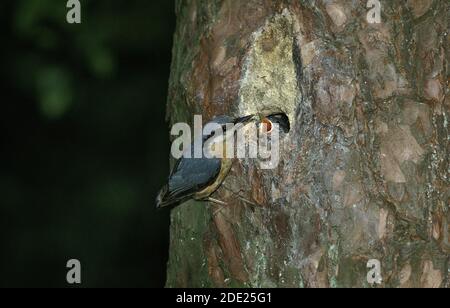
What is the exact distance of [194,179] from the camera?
141 inches

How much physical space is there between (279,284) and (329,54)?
0.95 metres

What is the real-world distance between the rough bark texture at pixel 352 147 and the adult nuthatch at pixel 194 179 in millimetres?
289

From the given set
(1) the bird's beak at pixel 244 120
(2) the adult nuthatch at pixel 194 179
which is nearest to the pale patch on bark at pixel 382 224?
(1) the bird's beak at pixel 244 120

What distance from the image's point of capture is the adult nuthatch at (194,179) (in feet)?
11.7

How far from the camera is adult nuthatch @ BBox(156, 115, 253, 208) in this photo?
3557 mm

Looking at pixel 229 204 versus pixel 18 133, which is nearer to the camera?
pixel 229 204

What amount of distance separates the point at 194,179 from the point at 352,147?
32.6 inches

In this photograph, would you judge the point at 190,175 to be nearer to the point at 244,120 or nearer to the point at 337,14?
the point at 244,120

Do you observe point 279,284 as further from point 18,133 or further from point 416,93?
point 18,133

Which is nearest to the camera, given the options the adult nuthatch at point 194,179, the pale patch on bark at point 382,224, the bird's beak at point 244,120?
the pale patch on bark at point 382,224

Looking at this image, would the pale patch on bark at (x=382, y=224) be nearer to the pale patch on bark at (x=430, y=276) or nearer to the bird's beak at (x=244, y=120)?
the pale patch on bark at (x=430, y=276)

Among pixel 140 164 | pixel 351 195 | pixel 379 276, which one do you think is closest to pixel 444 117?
pixel 351 195

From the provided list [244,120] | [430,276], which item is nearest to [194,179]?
[244,120]
